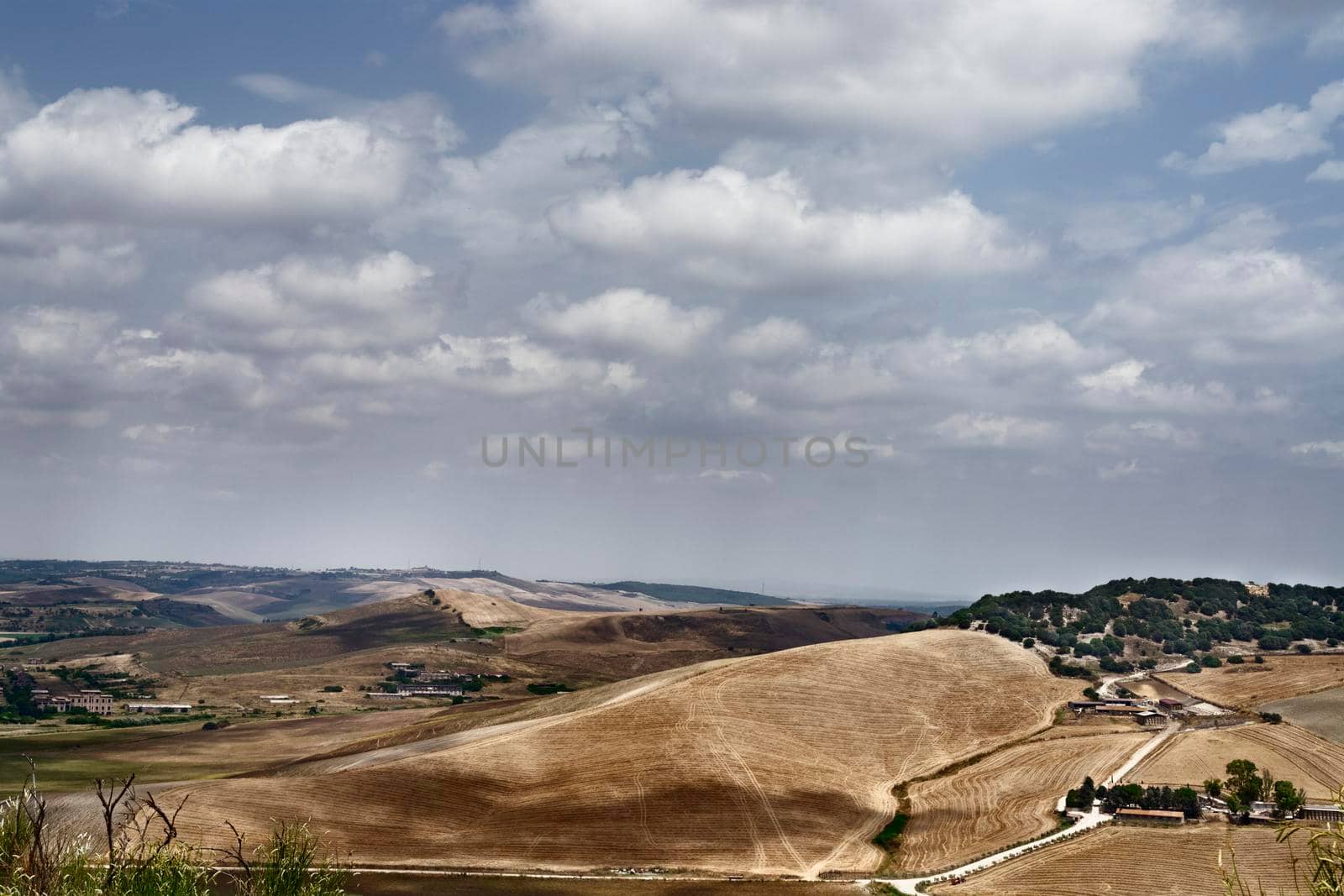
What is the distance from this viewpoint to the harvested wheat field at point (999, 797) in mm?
103875

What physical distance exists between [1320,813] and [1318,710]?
44.9 meters

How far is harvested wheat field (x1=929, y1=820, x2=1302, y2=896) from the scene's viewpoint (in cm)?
8944

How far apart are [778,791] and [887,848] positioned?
15.2 m

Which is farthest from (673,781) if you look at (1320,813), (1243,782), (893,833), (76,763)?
(76,763)

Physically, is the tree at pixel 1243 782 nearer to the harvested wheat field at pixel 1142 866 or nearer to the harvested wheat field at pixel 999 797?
the harvested wheat field at pixel 1142 866

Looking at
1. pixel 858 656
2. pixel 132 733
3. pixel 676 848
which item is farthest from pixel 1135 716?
pixel 132 733

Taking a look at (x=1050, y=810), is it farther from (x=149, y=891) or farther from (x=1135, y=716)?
(x=149, y=891)

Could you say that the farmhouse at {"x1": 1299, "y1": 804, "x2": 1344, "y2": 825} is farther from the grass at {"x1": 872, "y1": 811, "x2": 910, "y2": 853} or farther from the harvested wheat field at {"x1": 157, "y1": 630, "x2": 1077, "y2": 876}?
the grass at {"x1": 872, "y1": 811, "x2": 910, "y2": 853}

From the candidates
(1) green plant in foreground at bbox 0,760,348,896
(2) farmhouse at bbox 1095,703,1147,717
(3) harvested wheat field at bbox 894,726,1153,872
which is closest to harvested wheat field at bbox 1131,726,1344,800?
(3) harvested wheat field at bbox 894,726,1153,872

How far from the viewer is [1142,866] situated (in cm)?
9462

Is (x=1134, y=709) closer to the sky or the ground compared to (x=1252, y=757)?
closer to the sky

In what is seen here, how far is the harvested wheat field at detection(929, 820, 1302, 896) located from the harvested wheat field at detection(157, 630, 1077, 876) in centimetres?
1362

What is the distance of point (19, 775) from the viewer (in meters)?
139

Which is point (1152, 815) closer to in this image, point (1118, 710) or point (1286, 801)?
point (1286, 801)
